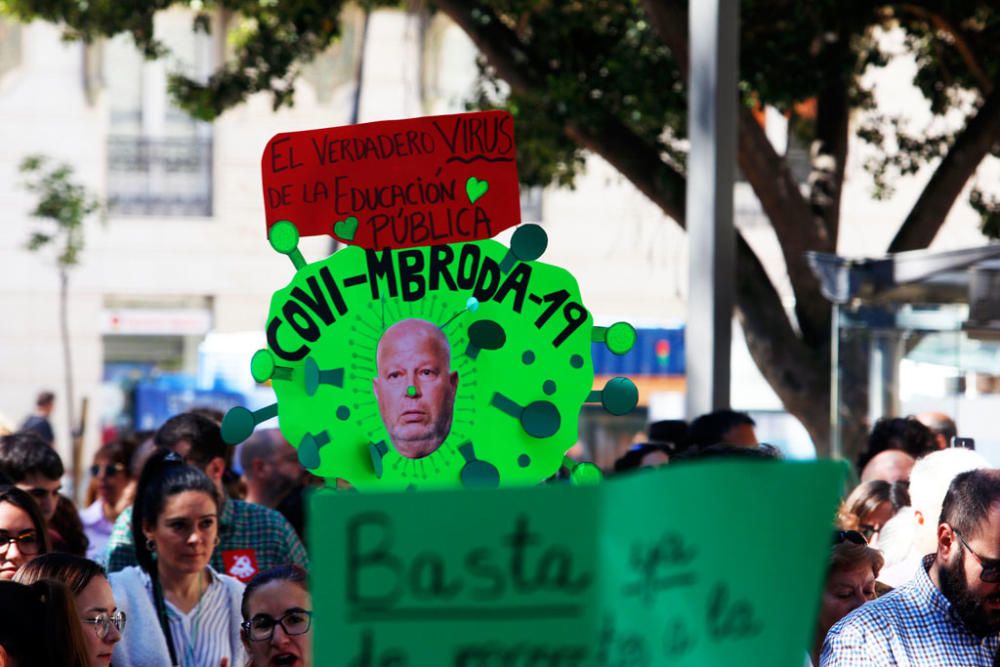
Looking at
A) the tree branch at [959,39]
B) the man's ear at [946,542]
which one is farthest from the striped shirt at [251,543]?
the tree branch at [959,39]

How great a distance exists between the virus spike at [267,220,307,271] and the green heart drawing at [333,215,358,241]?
0.10 m

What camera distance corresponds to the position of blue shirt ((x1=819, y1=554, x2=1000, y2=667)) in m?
3.70

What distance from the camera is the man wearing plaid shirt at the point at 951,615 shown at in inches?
146

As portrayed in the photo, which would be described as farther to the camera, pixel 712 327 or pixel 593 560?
pixel 712 327

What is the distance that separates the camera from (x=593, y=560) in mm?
1958

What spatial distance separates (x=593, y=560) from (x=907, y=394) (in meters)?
8.28

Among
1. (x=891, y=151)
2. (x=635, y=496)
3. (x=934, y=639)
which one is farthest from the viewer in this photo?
(x=891, y=151)

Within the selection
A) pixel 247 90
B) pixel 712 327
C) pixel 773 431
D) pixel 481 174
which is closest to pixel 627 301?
pixel 773 431

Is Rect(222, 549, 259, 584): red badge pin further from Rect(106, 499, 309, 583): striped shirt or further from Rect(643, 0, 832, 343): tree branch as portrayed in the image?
Rect(643, 0, 832, 343): tree branch

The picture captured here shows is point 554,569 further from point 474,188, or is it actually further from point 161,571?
point 161,571

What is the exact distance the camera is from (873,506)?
614cm

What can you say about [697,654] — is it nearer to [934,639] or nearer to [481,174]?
[934,639]

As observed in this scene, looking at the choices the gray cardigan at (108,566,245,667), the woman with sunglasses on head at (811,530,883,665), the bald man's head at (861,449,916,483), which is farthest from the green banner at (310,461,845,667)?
the bald man's head at (861,449,916,483)

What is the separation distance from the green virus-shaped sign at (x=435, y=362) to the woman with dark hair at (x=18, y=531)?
104 cm
